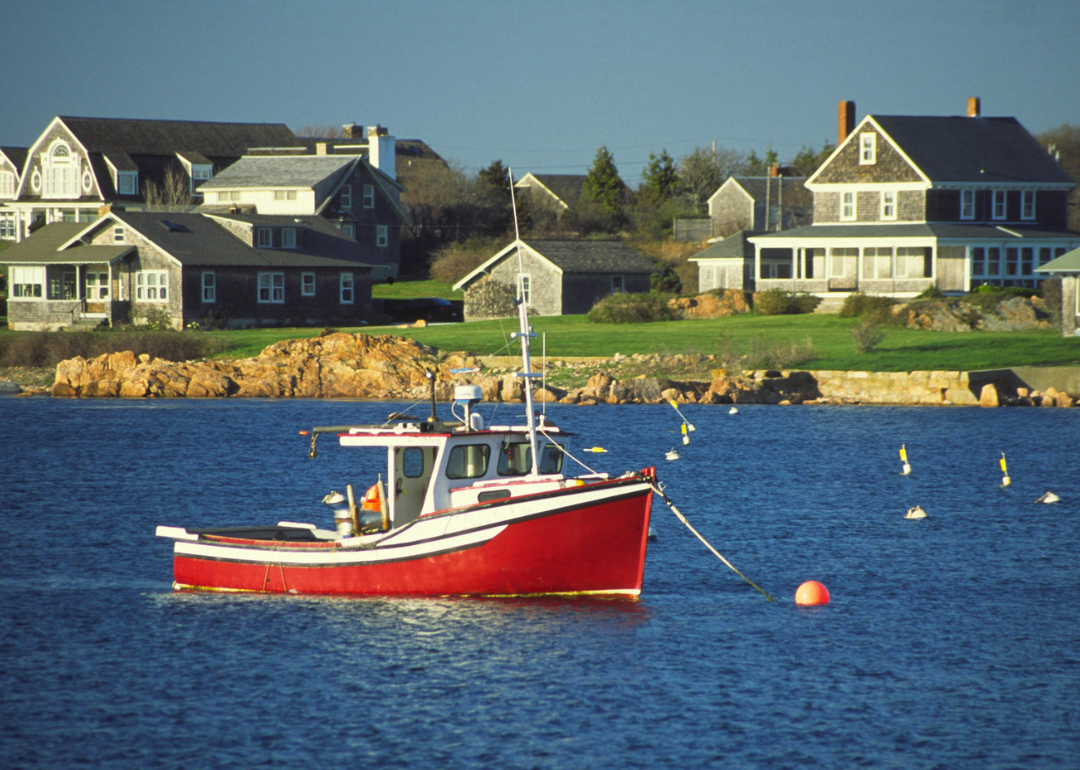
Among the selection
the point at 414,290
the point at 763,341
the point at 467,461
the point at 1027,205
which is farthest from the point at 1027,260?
the point at 467,461

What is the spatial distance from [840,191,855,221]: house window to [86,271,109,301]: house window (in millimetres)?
42970

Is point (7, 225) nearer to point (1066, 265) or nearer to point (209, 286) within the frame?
point (209, 286)

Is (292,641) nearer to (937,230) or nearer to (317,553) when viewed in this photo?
(317,553)

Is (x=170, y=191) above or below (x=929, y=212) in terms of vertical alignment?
above

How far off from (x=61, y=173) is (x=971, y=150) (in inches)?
2660

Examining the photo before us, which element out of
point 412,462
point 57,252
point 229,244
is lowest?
point 412,462

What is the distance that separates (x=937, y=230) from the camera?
72812mm

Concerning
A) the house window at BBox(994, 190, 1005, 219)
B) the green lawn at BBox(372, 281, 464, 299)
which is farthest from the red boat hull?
the green lawn at BBox(372, 281, 464, 299)

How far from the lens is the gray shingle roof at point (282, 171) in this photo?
93.5 meters

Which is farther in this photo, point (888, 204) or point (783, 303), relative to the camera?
point (888, 204)

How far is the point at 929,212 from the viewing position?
74.8 metres

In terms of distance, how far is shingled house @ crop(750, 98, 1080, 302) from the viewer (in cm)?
7281

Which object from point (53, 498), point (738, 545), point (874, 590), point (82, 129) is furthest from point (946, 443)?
point (82, 129)

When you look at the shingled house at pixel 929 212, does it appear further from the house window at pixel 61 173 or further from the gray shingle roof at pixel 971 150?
the house window at pixel 61 173
